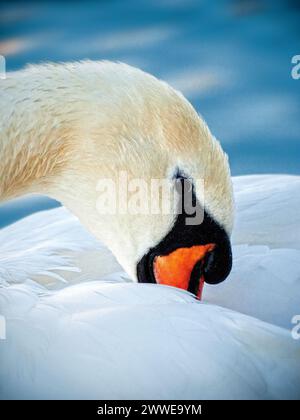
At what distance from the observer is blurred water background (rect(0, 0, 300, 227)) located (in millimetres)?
3740

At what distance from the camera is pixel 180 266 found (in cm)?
233

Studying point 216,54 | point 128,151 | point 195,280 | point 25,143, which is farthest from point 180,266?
point 216,54

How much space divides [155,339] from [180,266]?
0.40 meters

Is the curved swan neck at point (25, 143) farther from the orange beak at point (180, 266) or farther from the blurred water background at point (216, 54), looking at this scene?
the blurred water background at point (216, 54)

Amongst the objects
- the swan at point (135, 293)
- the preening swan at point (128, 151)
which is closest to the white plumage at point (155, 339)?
the swan at point (135, 293)

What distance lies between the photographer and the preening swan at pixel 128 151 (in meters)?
2.26

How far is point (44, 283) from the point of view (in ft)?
7.90

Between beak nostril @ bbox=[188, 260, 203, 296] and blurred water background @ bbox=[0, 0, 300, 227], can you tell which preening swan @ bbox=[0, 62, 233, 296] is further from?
blurred water background @ bbox=[0, 0, 300, 227]

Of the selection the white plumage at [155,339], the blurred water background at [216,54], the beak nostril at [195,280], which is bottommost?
the white plumage at [155,339]

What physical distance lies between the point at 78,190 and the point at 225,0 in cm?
205

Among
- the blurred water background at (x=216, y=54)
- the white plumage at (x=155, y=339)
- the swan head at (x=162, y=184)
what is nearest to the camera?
the white plumage at (x=155, y=339)

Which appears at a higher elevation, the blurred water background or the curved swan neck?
→ the blurred water background

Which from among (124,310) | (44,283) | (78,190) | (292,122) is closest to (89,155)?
(78,190)

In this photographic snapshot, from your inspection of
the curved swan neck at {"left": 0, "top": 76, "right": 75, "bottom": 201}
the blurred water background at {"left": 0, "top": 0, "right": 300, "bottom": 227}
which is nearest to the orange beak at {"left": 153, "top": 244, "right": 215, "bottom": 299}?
the curved swan neck at {"left": 0, "top": 76, "right": 75, "bottom": 201}
